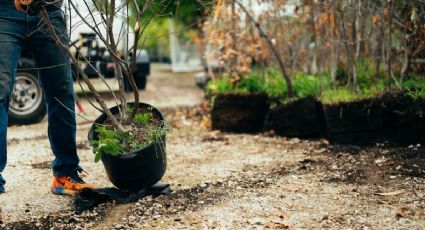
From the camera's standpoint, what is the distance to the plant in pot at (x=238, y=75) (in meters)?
6.14

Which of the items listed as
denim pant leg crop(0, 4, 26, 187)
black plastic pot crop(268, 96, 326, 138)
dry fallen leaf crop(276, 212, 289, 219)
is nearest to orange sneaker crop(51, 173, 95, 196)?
denim pant leg crop(0, 4, 26, 187)

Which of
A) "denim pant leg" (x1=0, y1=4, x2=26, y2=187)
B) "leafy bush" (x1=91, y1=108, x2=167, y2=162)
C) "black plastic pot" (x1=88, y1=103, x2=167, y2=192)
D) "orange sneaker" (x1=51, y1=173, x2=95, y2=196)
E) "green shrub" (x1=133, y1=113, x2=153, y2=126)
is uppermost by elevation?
"denim pant leg" (x1=0, y1=4, x2=26, y2=187)

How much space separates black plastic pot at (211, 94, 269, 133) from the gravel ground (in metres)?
0.51

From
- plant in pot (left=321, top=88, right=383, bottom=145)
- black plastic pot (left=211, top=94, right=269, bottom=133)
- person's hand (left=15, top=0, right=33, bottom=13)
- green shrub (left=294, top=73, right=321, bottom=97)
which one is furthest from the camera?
black plastic pot (left=211, top=94, right=269, bottom=133)

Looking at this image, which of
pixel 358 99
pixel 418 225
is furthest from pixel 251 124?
pixel 418 225

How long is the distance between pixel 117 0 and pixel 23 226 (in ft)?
5.38

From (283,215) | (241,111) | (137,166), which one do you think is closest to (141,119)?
(137,166)

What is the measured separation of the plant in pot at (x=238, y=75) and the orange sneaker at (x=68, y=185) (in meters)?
2.76

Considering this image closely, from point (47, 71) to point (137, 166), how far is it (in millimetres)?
883

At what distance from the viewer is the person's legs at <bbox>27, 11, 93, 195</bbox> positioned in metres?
3.57

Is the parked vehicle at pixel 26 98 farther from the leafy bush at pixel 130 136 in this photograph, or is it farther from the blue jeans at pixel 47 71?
the leafy bush at pixel 130 136

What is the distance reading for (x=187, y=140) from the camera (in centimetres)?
588

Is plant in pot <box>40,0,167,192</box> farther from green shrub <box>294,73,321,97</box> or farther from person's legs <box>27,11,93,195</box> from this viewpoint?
green shrub <box>294,73,321,97</box>

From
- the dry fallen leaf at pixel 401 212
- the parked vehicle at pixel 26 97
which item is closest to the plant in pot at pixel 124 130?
the dry fallen leaf at pixel 401 212
